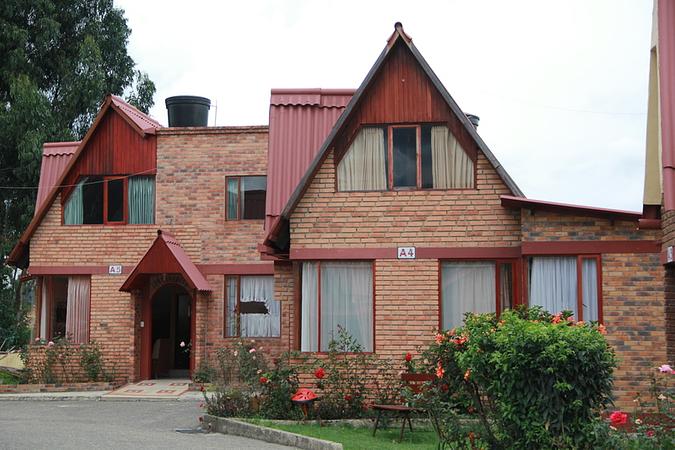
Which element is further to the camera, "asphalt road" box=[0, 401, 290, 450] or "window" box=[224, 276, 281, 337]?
"window" box=[224, 276, 281, 337]

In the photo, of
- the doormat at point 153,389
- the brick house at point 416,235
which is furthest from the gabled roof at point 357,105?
the doormat at point 153,389

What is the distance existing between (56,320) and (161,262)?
406 cm

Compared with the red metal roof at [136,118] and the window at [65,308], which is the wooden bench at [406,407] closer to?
the window at [65,308]

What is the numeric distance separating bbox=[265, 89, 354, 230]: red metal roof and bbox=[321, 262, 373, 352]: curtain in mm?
2464

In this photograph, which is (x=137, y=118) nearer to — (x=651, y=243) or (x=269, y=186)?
(x=269, y=186)

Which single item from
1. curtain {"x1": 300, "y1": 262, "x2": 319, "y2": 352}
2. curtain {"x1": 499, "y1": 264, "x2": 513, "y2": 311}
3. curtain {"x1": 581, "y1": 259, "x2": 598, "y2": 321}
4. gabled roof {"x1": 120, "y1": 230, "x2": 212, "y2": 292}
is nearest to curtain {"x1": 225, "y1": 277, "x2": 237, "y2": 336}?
gabled roof {"x1": 120, "y1": 230, "x2": 212, "y2": 292}

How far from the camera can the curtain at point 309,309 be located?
17.7 m

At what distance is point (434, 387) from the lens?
512 inches

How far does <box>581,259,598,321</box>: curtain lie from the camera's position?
16281mm

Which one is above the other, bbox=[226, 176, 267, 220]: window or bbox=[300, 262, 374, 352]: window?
bbox=[226, 176, 267, 220]: window

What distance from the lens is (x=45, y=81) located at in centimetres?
3762

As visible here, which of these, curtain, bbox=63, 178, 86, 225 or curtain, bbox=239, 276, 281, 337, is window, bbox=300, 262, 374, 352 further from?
curtain, bbox=63, 178, 86, 225

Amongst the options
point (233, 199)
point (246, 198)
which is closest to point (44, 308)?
point (233, 199)

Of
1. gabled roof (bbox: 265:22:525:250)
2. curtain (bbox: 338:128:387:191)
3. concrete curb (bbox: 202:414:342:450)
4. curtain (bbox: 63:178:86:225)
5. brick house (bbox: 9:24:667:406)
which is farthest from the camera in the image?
curtain (bbox: 63:178:86:225)
